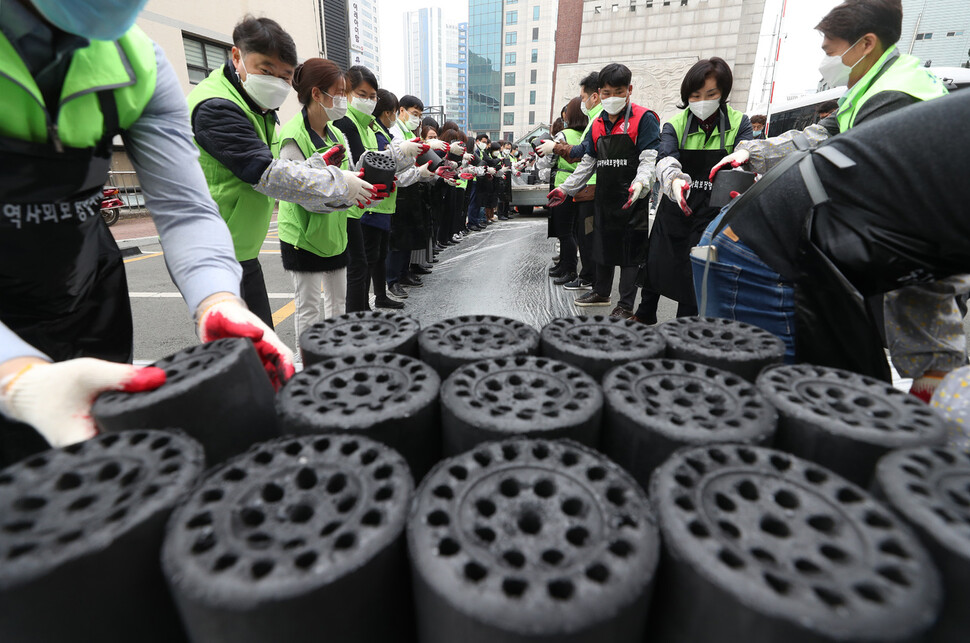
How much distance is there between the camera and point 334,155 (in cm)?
305

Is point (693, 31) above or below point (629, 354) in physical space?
above

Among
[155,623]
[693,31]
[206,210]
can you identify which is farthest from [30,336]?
[693,31]

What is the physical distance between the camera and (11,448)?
4.45 ft

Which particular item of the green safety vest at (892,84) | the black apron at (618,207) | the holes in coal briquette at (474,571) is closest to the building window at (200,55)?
the black apron at (618,207)

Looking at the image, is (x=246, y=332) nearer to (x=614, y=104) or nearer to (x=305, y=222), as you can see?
(x=305, y=222)

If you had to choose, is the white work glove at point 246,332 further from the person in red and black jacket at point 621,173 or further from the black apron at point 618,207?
the black apron at point 618,207

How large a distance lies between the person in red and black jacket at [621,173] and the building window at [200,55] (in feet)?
46.0

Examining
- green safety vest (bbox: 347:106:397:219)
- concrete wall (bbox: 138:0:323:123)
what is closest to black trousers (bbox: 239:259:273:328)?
green safety vest (bbox: 347:106:397:219)

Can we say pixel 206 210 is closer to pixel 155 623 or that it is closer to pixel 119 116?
pixel 119 116

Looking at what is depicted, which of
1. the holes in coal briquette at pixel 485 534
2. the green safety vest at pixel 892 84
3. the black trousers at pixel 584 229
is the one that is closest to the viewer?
the holes in coal briquette at pixel 485 534

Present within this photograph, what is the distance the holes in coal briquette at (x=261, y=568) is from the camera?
52 cm

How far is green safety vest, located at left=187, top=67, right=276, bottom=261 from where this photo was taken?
230cm

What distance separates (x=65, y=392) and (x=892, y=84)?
317cm

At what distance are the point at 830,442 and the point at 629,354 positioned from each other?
416 millimetres
